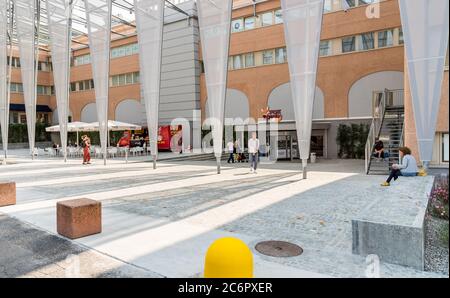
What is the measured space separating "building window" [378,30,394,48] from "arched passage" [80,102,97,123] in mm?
36265

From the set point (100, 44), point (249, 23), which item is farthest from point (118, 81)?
point (100, 44)

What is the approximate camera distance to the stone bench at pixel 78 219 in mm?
6844

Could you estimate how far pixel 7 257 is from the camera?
5.88m

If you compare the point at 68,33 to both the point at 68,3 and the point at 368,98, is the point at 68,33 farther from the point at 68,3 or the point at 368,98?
the point at 368,98

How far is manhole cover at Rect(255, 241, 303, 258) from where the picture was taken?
5.86 m

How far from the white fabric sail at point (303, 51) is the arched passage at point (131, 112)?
29270 mm

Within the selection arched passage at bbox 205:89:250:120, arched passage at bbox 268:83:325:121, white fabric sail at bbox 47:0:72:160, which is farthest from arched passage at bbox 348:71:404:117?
white fabric sail at bbox 47:0:72:160

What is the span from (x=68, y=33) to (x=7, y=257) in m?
24.9

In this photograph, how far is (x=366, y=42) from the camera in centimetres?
2728

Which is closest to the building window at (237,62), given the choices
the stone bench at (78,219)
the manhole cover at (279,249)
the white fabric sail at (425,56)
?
the white fabric sail at (425,56)

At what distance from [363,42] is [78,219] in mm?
26923

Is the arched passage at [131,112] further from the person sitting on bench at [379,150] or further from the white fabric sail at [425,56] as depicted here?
the white fabric sail at [425,56]

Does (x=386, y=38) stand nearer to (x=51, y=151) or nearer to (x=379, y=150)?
(x=379, y=150)
